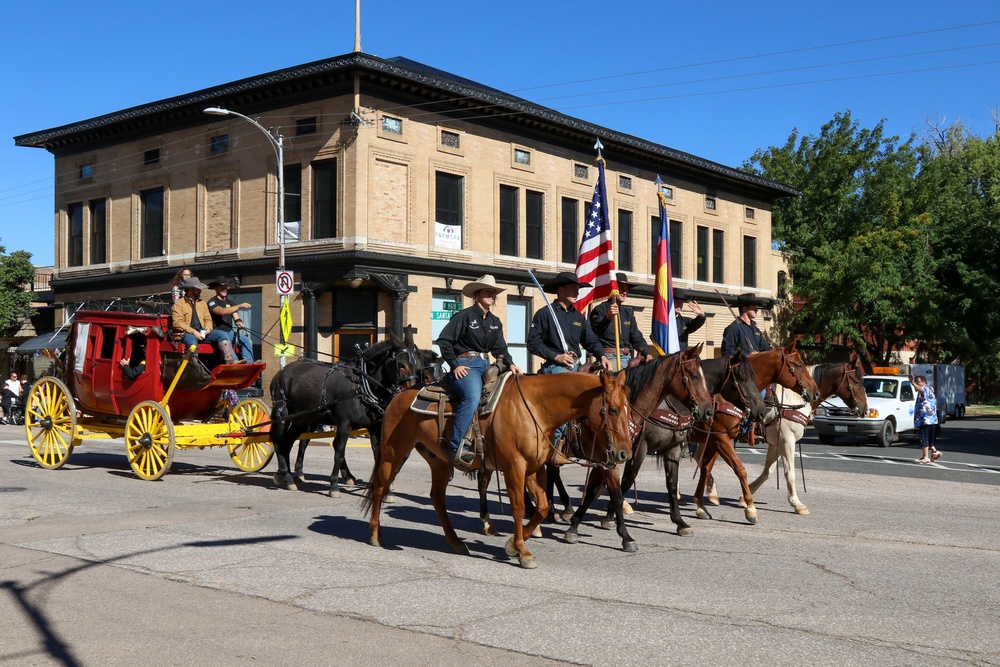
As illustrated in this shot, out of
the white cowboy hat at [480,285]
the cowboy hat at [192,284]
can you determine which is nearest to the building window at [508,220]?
the cowboy hat at [192,284]

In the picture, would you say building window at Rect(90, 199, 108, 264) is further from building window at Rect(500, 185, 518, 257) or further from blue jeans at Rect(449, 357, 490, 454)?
blue jeans at Rect(449, 357, 490, 454)

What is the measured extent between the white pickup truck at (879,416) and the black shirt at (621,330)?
1481cm

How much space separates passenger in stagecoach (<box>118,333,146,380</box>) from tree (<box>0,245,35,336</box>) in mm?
30594

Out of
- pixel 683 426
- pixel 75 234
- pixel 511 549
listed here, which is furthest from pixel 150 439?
pixel 75 234

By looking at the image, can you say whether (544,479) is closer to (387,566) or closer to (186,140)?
(387,566)

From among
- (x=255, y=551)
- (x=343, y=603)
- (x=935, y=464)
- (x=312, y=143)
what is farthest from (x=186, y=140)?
(x=343, y=603)

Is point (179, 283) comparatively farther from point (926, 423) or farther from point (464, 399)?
point (926, 423)

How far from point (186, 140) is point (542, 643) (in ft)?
107

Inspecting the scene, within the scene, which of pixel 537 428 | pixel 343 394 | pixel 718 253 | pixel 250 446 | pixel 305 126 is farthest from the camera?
pixel 718 253

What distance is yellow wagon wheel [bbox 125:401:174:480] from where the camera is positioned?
14.2 m

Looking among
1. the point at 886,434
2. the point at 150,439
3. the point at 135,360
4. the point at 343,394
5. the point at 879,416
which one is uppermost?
the point at 135,360

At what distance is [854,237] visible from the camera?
44.5 metres

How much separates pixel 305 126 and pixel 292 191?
2164 mm


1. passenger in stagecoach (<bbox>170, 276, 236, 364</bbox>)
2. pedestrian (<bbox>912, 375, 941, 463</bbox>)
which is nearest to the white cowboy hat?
passenger in stagecoach (<bbox>170, 276, 236, 364</bbox>)
